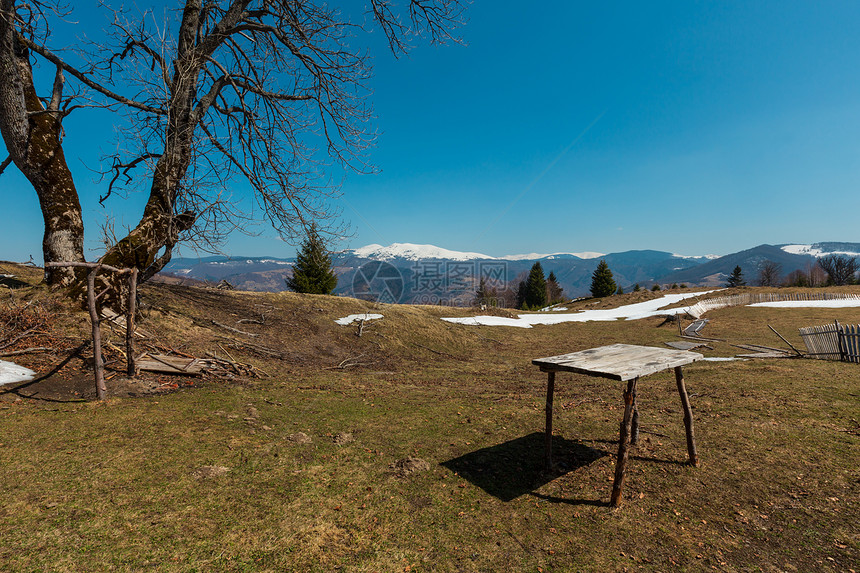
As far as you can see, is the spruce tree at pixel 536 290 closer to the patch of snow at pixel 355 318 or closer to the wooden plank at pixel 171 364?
the patch of snow at pixel 355 318

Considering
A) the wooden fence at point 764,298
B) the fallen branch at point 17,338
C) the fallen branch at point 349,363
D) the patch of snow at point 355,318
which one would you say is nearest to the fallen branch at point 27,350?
the fallen branch at point 17,338

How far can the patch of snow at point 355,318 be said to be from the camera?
1729cm

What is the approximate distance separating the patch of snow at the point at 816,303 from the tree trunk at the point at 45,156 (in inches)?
1950

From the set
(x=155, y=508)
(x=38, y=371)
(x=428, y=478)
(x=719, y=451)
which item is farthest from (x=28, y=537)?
(x=719, y=451)

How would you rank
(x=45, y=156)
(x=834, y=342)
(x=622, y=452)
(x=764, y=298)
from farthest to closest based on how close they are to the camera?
(x=764, y=298), (x=834, y=342), (x=45, y=156), (x=622, y=452)

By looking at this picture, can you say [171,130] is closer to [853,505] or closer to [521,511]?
[521,511]

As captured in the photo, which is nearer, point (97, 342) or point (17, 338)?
point (97, 342)

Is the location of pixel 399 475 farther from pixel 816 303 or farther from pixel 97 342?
pixel 816 303

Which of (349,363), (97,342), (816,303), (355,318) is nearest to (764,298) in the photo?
(816,303)

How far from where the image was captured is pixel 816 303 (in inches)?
1347

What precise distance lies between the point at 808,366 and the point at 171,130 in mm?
19661

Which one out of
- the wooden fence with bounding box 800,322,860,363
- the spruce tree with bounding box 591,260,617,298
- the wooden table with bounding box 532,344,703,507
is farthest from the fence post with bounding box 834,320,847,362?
the spruce tree with bounding box 591,260,617,298

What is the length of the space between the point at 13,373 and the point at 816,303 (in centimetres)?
5354

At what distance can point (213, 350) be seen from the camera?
9812 mm
